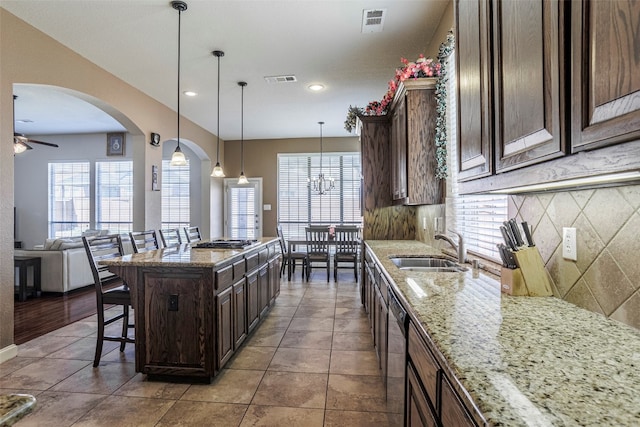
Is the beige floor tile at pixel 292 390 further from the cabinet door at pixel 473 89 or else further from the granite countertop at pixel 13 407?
the granite countertop at pixel 13 407

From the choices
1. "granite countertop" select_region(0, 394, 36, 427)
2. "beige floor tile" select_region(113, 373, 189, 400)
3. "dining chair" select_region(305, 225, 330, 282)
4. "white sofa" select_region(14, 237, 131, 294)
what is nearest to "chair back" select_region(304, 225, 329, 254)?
"dining chair" select_region(305, 225, 330, 282)

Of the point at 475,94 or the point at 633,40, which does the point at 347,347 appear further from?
the point at 633,40

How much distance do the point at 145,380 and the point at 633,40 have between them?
298cm

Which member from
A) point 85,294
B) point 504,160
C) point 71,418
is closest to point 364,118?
point 504,160

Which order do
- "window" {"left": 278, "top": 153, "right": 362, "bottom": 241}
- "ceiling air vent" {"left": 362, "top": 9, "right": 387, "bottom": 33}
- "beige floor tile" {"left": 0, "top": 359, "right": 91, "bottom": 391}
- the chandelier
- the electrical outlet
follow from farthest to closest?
"window" {"left": 278, "top": 153, "right": 362, "bottom": 241}, the chandelier, "ceiling air vent" {"left": 362, "top": 9, "right": 387, "bottom": 33}, "beige floor tile" {"left": 0, "top": 359, "right": 91, "bottom": 391}, the electrical outlet

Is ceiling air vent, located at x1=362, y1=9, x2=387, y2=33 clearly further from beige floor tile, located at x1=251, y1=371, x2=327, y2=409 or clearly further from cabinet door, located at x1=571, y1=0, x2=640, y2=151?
beige floor tile, located at x1=251, y1=371, x2=327, y2=409

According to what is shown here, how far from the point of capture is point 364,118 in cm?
404

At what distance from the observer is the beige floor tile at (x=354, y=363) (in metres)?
2.59

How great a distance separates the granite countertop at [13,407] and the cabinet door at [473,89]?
4.52 feet

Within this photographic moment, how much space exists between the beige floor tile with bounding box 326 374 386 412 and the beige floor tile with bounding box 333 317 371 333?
0.96 metres

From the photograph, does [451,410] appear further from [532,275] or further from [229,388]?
[229,388]

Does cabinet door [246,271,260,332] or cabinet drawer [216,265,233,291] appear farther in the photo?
cabinet door [246,271,260,332]

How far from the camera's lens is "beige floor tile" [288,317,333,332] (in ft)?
11.5

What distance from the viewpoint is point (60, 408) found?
2115 millimetres
